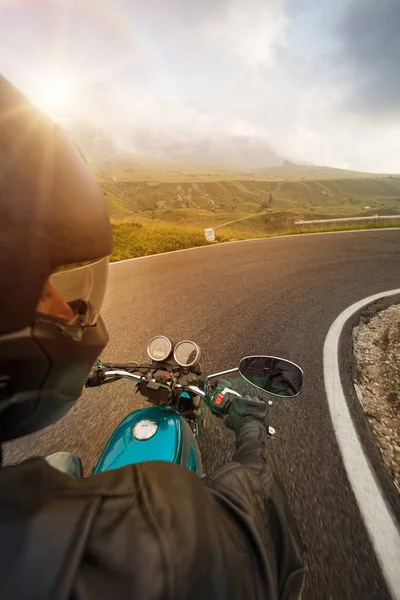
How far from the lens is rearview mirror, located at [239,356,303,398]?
1.76 m

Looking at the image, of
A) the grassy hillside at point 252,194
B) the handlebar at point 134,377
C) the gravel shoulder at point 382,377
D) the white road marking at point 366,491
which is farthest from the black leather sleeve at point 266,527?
the grassy hillside at point 252,194


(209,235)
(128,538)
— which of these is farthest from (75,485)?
(209,235)

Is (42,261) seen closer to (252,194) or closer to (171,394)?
(171,394)

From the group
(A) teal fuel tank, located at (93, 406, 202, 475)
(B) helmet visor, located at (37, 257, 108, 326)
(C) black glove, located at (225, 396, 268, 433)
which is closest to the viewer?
(B) helmet visor, located at (37, 257, 108, 326)

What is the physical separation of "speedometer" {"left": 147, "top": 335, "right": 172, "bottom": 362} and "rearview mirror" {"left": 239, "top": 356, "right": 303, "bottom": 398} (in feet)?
1.76

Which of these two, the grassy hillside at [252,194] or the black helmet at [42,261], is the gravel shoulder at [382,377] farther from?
the grassy hillside at [252,194]

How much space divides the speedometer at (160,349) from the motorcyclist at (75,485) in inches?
28.7

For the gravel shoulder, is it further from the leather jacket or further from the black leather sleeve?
the leather jacket

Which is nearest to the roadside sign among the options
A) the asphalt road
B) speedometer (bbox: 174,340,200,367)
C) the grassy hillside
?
the asphalt road

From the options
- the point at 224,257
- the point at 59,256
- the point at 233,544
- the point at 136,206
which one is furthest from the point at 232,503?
the point at 136,206

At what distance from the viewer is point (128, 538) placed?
525 millimetres

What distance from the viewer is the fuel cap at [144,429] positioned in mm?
1403

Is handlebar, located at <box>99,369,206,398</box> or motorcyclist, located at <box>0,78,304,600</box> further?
handlebar, located at <box>99,369,206,398</box>

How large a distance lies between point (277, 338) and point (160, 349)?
7.48ft
